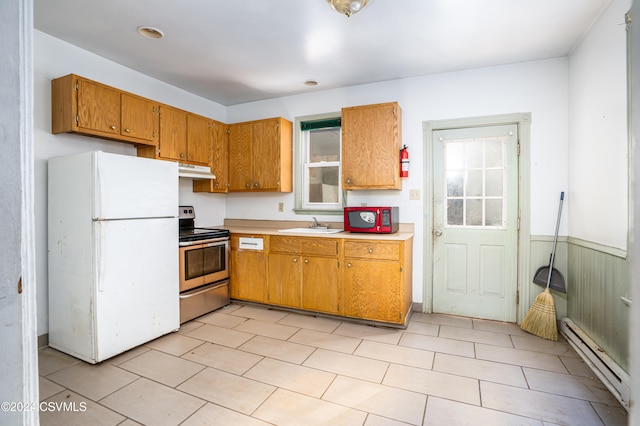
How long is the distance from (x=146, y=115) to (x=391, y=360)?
327cm

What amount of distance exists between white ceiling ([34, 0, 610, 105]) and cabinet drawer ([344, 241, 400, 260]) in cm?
184

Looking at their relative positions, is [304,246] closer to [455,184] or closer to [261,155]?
[261,155]

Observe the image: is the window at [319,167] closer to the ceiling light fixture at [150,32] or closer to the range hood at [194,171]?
the range hood at [194,171]

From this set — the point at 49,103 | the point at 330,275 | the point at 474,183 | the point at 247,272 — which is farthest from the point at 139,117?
the point at 474,183

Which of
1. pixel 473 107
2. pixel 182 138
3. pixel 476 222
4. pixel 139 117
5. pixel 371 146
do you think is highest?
pixel 473 107

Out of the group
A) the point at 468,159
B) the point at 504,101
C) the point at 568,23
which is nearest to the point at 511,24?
the point at 568,23

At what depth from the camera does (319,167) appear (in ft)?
13.5

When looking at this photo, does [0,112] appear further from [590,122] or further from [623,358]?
[590,122]

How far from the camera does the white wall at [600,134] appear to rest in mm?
2115

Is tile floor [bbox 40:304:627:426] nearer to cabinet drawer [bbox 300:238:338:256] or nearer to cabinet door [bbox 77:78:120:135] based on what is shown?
cabinet drawer [bbox 300:238:338:256]

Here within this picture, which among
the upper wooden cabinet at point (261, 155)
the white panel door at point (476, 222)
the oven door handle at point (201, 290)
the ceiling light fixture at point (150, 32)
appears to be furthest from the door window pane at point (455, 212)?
the ceiling light fixture at point (150, 32)

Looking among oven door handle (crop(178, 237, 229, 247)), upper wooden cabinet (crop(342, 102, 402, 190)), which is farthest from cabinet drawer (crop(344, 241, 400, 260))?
oven door handle (crop(178, 237, 229, 247))

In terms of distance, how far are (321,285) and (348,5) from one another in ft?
8.18

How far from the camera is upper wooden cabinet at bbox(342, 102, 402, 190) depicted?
336 centimetres
